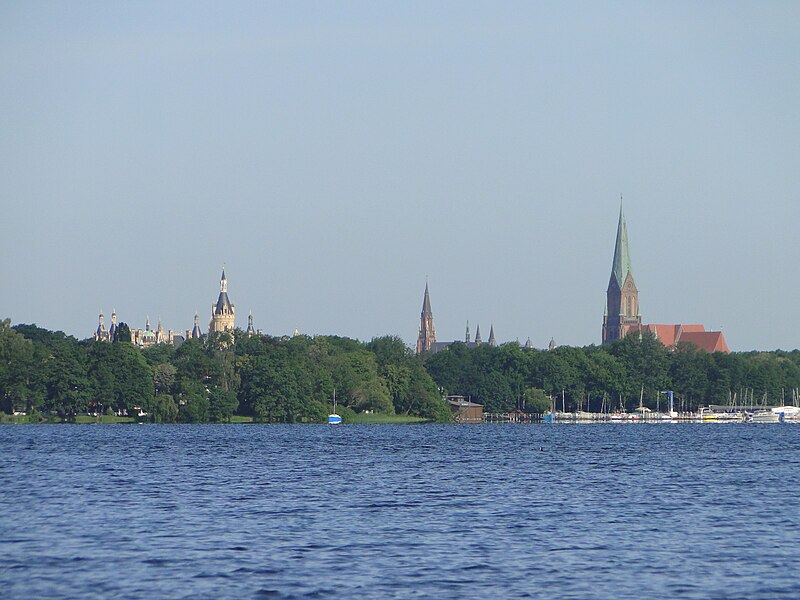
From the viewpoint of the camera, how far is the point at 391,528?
4034 centimetres

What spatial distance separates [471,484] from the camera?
193 feet

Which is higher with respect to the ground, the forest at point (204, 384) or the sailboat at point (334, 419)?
the forest at point (204, 384)

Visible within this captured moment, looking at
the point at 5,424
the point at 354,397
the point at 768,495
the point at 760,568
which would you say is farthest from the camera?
the point at 354,397

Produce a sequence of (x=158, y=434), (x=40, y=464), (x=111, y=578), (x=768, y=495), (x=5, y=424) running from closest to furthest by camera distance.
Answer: (x=111, y=578), (x=768, y=495), (x=40, y=464), (x=158, y=434), (x=5, y=424)

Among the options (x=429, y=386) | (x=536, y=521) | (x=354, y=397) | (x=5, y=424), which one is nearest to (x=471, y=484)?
(x=536, y=521)

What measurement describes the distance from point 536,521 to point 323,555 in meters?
10.3

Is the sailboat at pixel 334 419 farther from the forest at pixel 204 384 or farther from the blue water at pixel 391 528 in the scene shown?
the blue water at pixel 391 528

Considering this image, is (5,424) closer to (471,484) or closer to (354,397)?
(354,397)

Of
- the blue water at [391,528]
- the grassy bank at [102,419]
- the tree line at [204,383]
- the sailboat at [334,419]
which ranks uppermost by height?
the tree line at [204,383]

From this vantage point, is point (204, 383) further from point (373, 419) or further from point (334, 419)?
point (373, 419)

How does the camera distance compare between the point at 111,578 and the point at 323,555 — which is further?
the point at 323,555

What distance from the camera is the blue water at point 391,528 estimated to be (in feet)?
99.7

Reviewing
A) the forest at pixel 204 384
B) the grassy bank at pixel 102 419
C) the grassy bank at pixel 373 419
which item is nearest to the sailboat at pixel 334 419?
the forest at pixel 204 384

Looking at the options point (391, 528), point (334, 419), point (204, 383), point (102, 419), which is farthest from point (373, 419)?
point (391, 528)
